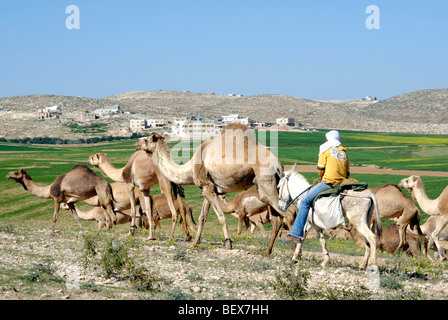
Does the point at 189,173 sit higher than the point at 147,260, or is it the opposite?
the point at 189,173

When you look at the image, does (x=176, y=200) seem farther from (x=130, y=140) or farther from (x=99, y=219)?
(x=130, y=140)

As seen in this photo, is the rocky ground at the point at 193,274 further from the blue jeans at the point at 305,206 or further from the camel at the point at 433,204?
the camel at the point at 433,204

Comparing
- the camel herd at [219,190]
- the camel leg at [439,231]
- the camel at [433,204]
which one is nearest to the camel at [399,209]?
the camel herd at [219,190]

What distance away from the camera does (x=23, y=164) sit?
6078cm

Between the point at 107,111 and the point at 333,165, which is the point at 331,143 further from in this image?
the point at 107,111

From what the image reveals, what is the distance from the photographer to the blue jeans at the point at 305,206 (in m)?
10.1

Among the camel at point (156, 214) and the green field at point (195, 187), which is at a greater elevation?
the camel at point (156, 214)

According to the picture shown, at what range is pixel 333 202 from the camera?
9922 mm

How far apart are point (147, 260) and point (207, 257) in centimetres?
138

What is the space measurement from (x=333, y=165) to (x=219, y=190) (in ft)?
11.0

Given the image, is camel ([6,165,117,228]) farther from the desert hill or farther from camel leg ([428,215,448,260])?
the desert hill

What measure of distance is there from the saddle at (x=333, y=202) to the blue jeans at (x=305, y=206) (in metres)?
0.12

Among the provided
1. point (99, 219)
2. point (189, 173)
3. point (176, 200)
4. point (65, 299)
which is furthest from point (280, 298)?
point (99, 219)

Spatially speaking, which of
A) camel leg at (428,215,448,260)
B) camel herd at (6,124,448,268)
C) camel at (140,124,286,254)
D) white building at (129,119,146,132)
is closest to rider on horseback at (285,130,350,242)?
camel herd at (6,124,448,268)
